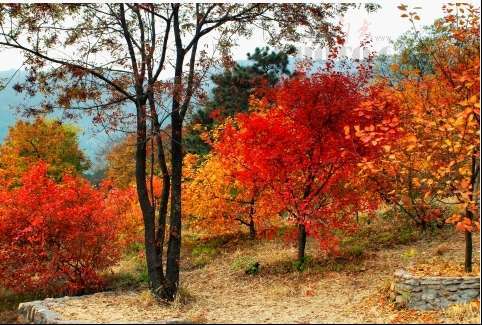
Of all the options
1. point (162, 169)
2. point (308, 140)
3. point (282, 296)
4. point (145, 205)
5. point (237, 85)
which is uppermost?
point (237, 85)

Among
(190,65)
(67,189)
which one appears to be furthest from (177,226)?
(67,189)

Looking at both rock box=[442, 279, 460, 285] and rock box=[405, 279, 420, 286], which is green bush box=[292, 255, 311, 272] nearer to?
rock box=[405, 279, 420, 286]

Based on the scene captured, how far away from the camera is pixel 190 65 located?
12.5 metres

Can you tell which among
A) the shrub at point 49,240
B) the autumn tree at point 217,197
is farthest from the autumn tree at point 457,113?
the shrub at point 49,240

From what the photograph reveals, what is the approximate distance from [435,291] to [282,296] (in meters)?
4.01

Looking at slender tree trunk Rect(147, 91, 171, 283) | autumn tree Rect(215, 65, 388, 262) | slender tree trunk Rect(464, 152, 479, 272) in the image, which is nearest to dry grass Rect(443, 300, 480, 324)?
slender tree trunk Rect(464, 152, 479, 272)

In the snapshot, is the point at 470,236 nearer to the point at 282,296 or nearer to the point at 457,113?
the point at 457,113

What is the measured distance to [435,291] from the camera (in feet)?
32.1

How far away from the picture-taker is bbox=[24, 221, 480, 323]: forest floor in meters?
9.97

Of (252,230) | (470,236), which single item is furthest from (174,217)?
(252,230)

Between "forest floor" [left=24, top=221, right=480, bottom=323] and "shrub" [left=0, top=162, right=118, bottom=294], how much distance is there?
2.34 m

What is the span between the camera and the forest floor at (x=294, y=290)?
32.7 ft

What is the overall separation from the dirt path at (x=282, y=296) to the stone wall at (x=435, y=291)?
0.94 feet

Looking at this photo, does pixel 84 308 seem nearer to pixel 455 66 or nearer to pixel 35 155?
pixel 455 66
